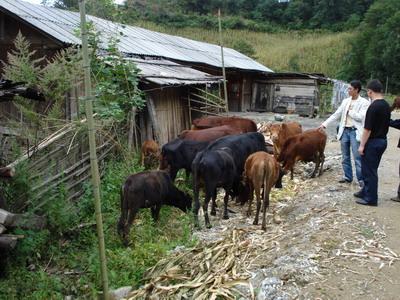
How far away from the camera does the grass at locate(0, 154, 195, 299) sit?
565cm

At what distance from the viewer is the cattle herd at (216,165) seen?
23.1 ft

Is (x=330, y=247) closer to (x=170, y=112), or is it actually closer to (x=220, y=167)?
(x=220, y=167)

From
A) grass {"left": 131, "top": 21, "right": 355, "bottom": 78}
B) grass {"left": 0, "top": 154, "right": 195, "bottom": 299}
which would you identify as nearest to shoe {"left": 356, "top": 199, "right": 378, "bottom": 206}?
grass {"left": 0, "top": 154, "right": 195, "bottom": 299}

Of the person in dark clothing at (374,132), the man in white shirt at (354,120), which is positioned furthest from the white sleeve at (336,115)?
the person in dark clothing at (374,132)

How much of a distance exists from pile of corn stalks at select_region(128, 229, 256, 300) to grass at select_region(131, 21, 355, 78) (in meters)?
34.3

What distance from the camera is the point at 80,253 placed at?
6527 millimetres

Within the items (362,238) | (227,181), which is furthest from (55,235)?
(362,238)

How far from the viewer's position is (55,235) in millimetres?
6535

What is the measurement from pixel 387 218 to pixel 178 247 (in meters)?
3.05

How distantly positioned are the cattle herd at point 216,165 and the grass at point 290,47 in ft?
97.3

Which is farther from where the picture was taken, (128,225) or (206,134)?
(206,134)

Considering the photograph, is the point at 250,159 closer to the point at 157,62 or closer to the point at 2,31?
the point at 157,62

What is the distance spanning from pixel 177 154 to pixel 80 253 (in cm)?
319

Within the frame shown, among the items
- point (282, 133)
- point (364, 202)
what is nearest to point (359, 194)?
point (364, 202)
